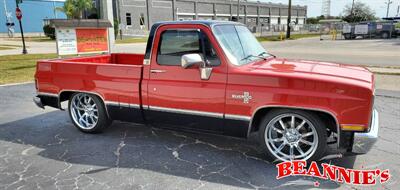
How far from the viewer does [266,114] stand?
4.22m

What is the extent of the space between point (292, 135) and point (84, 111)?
3543mm

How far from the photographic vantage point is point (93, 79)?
17.3ft

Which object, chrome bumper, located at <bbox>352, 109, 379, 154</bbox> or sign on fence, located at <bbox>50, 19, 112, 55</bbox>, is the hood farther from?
sign on fence, located at <bbox>50, 19, 112, 55</bbox>

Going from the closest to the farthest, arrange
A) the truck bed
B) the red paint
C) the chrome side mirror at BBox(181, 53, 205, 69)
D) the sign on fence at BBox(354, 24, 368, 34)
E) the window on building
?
the red paint, the chrome side mirror at BBox(181, 53, 205, 69), the truck bed, the sign on fence at BBox(354, 24, 368, 34), the window on building

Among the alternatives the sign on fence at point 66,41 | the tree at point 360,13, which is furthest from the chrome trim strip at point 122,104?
the tree at point 360,13

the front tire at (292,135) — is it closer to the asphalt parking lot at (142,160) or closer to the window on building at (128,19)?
the asphalt parking lot at (142,160)

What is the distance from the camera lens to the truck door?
4348 mm

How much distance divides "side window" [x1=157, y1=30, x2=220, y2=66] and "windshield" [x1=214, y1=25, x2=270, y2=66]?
207 millimetres

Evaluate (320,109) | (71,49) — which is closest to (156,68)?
(320,109)

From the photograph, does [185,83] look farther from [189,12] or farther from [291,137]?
[189,12]

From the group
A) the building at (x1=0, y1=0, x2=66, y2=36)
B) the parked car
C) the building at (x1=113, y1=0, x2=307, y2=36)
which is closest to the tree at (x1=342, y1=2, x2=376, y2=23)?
the building at (x1=113, y1=0, x2=307, y2=36)

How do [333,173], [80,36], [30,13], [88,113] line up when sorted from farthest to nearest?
[30,13], [80,36], [88,113], [333,173]

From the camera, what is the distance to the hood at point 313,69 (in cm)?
406

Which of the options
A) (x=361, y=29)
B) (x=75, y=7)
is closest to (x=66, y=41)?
(x=75, y=7)
